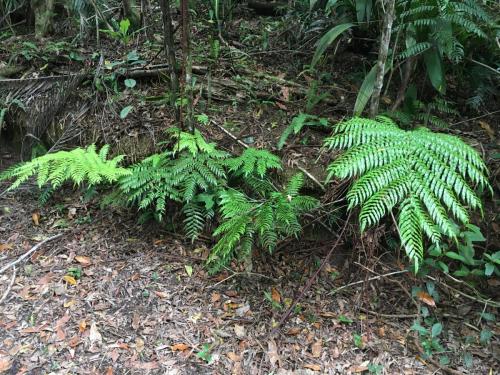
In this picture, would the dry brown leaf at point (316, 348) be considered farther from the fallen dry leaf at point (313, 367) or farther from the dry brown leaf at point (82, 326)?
the dry brown leaf at point (82, 326)

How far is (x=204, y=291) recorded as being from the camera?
3258mm

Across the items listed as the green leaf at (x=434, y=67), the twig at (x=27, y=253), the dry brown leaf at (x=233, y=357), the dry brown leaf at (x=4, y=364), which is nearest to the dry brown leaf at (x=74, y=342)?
the dry brown leaf at (x=4, y=364)

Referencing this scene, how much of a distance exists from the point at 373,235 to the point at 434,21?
68.5 inches

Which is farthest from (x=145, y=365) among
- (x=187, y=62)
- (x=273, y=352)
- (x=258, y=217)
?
(x=187, y=62)

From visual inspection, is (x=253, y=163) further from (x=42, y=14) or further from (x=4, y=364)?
(x=42, y=14)

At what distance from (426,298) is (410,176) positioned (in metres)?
1.39

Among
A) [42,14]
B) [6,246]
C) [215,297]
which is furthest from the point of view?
[42,14]

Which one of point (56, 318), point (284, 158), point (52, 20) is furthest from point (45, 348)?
point (52, 20)

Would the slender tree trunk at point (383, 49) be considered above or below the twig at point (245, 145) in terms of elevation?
Answer: above

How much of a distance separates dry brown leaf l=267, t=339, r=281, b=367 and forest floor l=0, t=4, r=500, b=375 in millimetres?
14

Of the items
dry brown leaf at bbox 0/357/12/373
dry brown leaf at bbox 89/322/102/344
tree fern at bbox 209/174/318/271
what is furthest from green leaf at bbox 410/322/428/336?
dry brown leaf at bbox 0/357/12/373

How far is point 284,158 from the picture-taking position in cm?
374

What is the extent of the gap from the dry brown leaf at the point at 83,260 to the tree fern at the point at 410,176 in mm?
2218

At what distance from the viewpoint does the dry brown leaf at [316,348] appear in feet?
9.62
